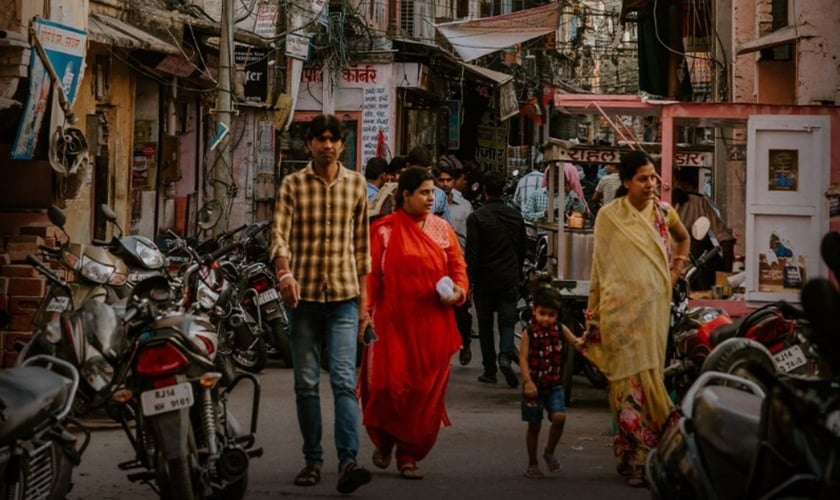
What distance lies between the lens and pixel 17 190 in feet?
43.0

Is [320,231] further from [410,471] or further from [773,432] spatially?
[773,432]

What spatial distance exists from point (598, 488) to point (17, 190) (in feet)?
21.4

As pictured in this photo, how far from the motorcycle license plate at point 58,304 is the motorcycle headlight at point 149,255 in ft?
2.06

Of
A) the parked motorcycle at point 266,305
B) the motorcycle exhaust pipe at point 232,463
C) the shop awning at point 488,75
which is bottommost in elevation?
the motorcycle exhaust pipe at point 232,463

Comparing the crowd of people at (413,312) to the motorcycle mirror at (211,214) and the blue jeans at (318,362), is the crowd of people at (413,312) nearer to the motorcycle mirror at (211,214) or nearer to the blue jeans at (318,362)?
the blue jeans at (318,362)

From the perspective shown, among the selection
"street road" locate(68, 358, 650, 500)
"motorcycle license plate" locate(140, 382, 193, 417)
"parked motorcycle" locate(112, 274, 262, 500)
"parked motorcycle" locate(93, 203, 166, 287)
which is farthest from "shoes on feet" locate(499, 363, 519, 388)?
"motorcycle license plate" locate(140, 382, 193, 417)

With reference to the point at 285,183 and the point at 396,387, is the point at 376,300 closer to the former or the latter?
the point at 396,387

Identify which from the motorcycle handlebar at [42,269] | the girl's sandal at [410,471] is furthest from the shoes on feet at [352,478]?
the motorcycle handlebar at [42,269]

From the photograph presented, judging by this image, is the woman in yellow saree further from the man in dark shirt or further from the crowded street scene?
the man in dark shirt

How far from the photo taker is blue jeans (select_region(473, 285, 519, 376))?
13.9 meters

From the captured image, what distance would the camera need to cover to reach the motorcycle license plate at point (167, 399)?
22.3ft

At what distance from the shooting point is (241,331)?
13570 millimetres

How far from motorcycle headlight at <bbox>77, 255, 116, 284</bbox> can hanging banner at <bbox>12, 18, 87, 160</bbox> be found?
1.81 m

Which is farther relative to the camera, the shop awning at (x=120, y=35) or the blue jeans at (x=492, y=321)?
the shop awning at (x=120, y=35)
